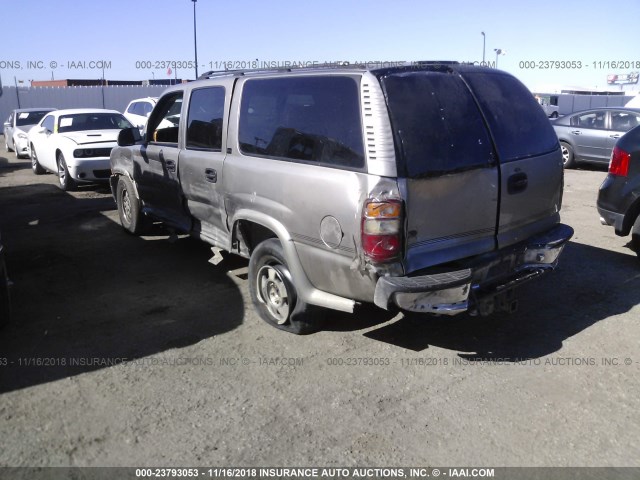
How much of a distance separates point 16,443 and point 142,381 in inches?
33.4

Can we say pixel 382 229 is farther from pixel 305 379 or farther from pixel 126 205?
pixel 126 205

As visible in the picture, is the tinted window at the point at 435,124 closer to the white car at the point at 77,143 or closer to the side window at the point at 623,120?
the white car at the point at 77,143

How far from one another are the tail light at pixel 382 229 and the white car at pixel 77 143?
27.9 ft

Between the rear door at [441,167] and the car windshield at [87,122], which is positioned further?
the car windshield at [87,122]

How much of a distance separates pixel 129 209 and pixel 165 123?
4.60ft

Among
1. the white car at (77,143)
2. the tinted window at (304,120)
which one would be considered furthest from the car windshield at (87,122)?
the tinted window at (304,120)

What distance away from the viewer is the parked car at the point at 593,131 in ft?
41.8

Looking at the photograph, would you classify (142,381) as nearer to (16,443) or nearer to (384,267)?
(16,443)

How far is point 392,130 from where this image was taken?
352 cm

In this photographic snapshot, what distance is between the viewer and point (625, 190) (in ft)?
19.5

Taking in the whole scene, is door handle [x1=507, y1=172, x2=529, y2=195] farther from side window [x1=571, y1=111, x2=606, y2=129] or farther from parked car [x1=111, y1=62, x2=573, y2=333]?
side window [x1=571, y1=111, x2=606, y2=129]

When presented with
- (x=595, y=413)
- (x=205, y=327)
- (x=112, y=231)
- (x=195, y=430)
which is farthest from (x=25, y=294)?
(x=595, y=413)

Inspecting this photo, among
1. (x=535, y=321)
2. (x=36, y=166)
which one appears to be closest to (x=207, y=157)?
(x=535, y=321)

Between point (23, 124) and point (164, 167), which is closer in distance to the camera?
point (164, 167)
